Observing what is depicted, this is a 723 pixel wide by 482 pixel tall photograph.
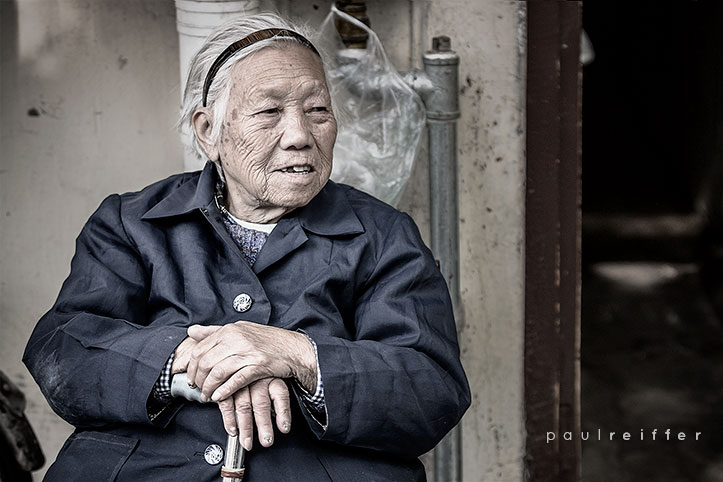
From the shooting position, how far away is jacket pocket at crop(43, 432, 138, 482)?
191cm

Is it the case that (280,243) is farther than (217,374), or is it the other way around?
(280,243)

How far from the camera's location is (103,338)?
1.94 meters

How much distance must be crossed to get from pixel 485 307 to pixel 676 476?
1.18 metres

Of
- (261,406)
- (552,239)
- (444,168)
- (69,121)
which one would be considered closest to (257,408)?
(261,406)

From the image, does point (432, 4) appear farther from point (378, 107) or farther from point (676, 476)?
point (676, 476)

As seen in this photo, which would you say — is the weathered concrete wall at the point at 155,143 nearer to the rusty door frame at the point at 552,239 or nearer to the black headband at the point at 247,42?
the rusty door frame at the point at 552,239

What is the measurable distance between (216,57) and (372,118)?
61 centimetres

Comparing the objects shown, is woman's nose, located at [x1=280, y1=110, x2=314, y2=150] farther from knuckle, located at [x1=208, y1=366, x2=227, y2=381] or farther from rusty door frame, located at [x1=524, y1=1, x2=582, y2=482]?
rusty door frame, located at [x1=524, y1=1, x2=582, y2=482]

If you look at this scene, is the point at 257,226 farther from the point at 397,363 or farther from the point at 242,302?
the point at 397,363

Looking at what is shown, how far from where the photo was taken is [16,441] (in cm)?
250

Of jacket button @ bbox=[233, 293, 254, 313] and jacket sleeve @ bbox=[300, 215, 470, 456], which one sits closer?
jacket sleeve @ bbox=[300, 215, 470, 456]

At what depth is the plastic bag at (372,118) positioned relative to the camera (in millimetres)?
2527

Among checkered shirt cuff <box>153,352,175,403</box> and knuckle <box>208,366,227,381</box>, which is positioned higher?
knuckle <box>208,366,227,381</box>

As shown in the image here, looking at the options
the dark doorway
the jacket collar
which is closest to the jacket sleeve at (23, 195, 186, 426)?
the jacket collar
